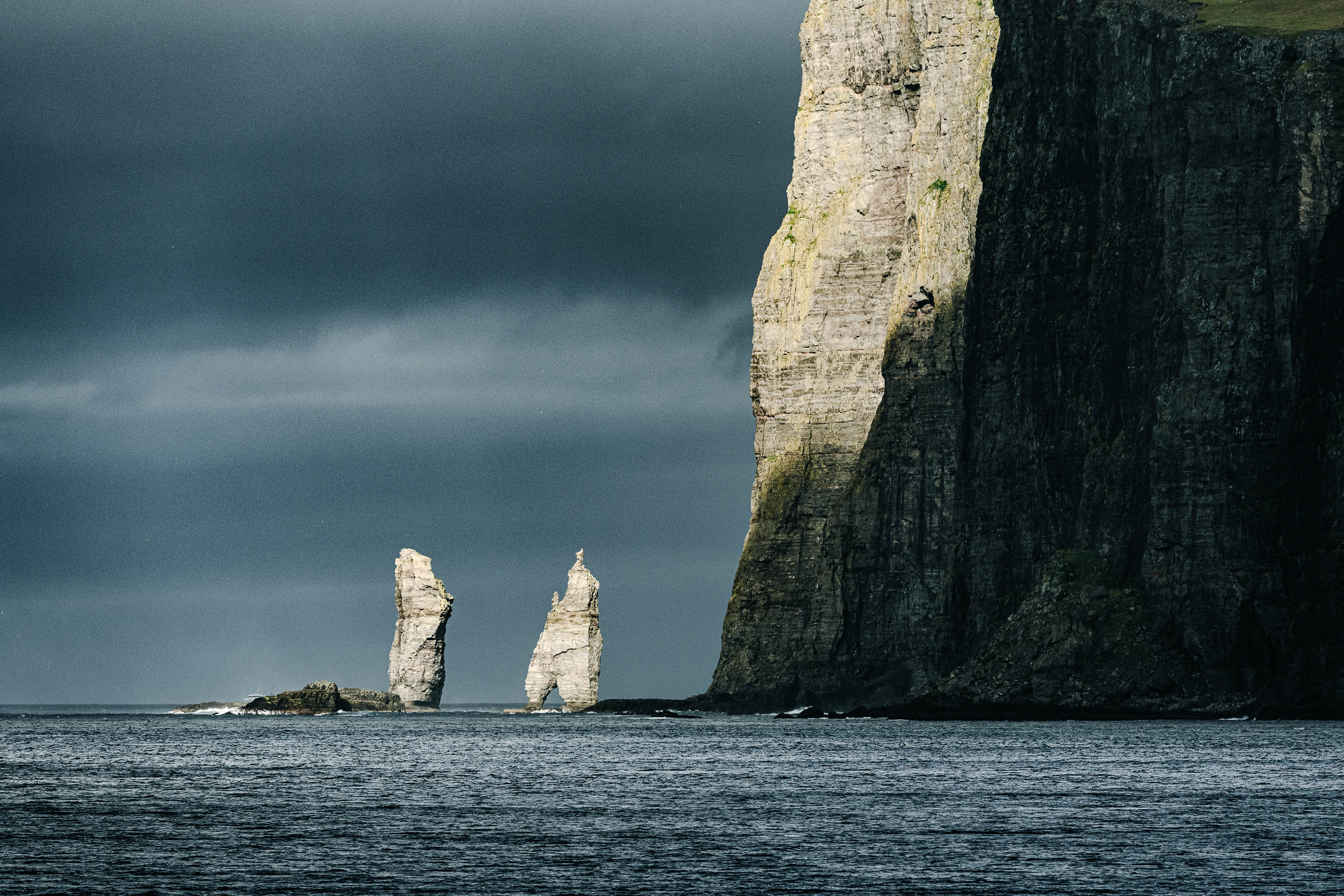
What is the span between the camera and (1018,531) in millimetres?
161750

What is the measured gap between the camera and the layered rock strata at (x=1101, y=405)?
136625 mm

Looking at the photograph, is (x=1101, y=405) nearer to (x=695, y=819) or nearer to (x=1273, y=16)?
(x=1273, y=16)

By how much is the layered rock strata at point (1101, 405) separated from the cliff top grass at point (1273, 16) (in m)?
1.49

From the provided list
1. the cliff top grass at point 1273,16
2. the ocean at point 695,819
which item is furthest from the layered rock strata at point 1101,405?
the ocean at point 695,819

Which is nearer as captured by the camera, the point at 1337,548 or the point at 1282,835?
the point at 1282,835

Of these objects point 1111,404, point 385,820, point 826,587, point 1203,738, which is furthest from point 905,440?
point 385,820

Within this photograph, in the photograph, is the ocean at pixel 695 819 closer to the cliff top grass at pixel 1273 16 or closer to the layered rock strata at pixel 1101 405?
the layered rock strata at pixel 1101 405

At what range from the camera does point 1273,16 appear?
5901 inches

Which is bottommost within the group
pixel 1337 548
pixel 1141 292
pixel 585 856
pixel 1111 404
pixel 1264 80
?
pixel 585 856

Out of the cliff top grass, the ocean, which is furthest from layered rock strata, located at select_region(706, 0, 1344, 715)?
the ocean

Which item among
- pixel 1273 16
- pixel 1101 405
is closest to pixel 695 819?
pixel 1101 405

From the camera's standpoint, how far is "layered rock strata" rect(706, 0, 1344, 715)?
13662 cm

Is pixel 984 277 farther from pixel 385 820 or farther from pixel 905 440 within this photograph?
pixel 385 820

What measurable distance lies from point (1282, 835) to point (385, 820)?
2876cm
